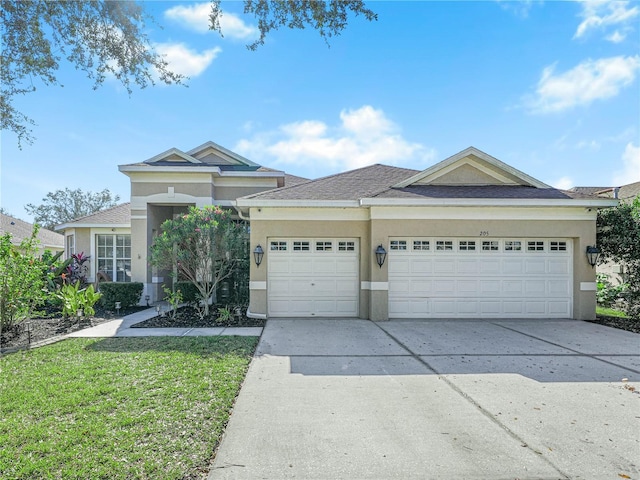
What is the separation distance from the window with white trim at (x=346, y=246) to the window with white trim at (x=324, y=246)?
0.27 metres

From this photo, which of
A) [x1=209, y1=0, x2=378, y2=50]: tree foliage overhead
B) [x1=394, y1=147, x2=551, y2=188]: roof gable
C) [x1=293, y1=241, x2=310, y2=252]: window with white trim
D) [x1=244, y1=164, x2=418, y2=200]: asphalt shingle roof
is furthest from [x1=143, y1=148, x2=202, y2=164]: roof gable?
[x1=209, y1=0, x2=378, y2=50]: tree foliage overhead

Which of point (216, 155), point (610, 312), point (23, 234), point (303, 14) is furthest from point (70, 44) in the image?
point (23, 234)

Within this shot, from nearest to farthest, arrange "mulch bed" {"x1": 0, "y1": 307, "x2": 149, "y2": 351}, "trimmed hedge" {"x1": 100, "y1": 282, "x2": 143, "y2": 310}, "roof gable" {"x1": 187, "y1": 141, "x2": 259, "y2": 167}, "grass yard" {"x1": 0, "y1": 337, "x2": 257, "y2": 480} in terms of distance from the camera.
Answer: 1. "grass yard" {"x1": 0, "y1": 337, "x2": 257, "y2": 480}
2. "mulch bed" {"x1": 0, "y1": 307, "x2": 149, "y2": 351}
3. "trimmed hedge" {"x1": 100, "y1": 282, "x2": 143, "y2": 310}
4. "roof gable" {"x1": 187, "y1": 141, "x2": 259, "y2": 167}

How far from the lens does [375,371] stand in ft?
17.5

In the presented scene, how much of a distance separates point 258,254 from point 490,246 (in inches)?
269

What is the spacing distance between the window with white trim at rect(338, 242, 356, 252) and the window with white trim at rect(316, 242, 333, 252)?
10.7 inches

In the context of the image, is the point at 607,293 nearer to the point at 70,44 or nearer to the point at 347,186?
the point at 347,186

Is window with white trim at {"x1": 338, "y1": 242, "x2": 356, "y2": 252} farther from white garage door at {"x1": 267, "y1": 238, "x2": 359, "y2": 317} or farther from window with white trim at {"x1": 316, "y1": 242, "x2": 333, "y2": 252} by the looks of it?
window with white trim at {"x1": 316, "y1": 242, "x2": 333, "y2": 252}

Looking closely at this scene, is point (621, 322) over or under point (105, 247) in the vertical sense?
under

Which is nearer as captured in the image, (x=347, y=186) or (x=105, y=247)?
(x=347, y=186)

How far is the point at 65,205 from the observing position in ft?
148

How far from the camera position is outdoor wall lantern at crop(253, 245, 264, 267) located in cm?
948

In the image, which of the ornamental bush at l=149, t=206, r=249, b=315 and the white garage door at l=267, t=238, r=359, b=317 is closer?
the ornamental bush at l=149, t=206, r=249, b=315

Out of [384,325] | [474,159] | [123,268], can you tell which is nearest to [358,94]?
[474,159]
